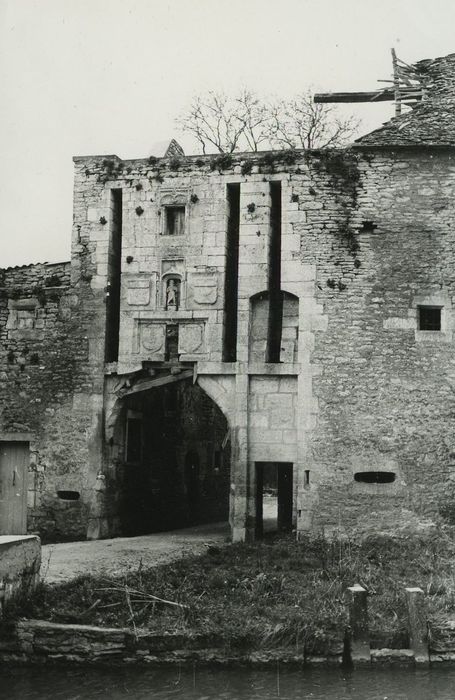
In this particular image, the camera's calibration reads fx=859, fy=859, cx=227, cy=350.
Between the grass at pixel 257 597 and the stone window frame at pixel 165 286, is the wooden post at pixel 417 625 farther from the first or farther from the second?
the stone window frame at pixel 165 286

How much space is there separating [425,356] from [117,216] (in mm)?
6569

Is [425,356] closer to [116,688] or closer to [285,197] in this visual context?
[285,197]

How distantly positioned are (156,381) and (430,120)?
23.3 feet

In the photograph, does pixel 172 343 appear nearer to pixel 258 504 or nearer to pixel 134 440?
pixel 134 440

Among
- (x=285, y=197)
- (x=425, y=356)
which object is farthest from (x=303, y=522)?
(x=285, y=197)

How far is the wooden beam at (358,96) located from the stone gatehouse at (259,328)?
1612 mm

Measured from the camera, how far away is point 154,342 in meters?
16.1

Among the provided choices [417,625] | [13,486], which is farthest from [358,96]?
[417,625]

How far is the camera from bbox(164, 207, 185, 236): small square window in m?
16.5

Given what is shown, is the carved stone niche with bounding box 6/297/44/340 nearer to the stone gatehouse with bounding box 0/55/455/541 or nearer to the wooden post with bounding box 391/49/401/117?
the stone gatehouse with bounding box 0/55/455/541

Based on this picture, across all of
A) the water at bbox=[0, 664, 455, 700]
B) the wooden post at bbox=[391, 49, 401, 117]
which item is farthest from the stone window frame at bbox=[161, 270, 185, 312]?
the water at bbox=[0, 664, 455, 700]

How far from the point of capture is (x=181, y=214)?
1655 centimetres

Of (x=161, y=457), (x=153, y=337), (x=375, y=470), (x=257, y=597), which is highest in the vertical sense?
(x=153, y=337)

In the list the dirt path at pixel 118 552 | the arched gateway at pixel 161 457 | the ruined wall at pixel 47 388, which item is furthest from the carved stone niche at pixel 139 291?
the dirt path at pixel 118 552
